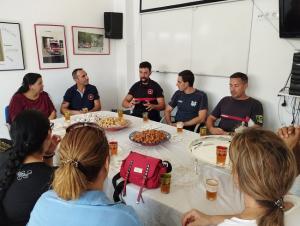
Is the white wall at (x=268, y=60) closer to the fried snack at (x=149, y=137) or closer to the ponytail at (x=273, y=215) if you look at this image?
the fried snack at (x=149, y=137)

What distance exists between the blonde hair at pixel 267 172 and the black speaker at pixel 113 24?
3756mm

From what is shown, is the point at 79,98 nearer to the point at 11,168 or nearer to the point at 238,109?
the point at 238,109

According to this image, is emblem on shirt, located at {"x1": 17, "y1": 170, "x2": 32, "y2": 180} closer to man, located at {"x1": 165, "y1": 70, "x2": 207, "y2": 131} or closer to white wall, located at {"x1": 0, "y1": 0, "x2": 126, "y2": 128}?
man, located at {"x1": 165, "y1": 70, "x2": 207, "y2": 131}

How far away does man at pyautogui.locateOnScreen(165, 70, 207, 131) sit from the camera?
10.1ft

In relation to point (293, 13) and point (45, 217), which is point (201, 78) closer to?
point (293, 13)

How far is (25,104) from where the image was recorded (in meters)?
2.88

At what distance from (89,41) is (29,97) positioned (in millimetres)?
1610

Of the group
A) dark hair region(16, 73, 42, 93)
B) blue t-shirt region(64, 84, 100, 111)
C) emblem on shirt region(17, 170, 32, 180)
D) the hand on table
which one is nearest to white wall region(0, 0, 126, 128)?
blue t-shirt region(64, 84, 100, 111)

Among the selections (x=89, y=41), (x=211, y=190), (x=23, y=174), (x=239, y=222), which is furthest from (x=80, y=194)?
(x=89, y=41)

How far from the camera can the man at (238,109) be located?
268 cm

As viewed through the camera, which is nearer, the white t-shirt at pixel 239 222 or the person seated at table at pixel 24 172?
the white t-shirt at pixel 239 222

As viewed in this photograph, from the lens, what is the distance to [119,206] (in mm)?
894

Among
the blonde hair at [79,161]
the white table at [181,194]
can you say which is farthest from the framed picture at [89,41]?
the blonde hair at [79,161]

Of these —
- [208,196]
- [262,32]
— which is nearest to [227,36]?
[262,32]
